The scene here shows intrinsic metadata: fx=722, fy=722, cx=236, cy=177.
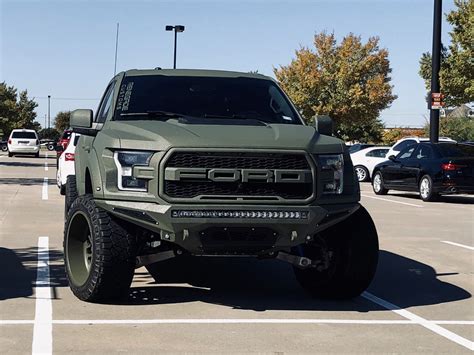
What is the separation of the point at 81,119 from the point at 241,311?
241cm

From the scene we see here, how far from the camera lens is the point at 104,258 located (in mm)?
5773

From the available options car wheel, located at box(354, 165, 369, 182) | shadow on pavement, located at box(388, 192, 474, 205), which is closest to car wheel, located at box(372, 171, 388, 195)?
shadow on pavement, located at box(388, 192, 474, 205)

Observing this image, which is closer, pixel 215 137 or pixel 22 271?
pixel 215 137

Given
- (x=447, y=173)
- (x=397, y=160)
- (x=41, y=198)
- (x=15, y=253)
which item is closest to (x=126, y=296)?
Answer: (x=15, y=253)

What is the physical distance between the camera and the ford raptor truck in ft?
18.6

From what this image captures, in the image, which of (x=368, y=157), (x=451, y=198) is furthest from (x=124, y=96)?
(x=368, y=157)

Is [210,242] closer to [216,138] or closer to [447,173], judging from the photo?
[216,138]

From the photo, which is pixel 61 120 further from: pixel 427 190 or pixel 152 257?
pixel 152 257

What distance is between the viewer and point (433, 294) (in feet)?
23.2

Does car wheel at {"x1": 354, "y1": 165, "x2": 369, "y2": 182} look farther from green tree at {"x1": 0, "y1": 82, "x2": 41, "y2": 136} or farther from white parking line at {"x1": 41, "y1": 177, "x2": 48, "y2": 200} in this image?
green tree at {"x1": 0, "y1": 82, "x2": 41, "y2": 136}

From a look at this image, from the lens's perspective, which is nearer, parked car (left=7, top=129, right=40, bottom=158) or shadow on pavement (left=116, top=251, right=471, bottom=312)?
shadow on pavement (left=116, top=251, right=471, bottom=312)

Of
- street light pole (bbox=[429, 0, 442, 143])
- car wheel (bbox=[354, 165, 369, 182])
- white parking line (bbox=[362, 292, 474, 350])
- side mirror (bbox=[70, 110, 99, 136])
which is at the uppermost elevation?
street light pole (bbox=[429, 0, 442, 143])

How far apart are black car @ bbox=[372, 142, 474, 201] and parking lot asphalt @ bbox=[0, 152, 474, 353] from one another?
7839 mm

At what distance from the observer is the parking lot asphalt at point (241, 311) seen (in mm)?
5129
